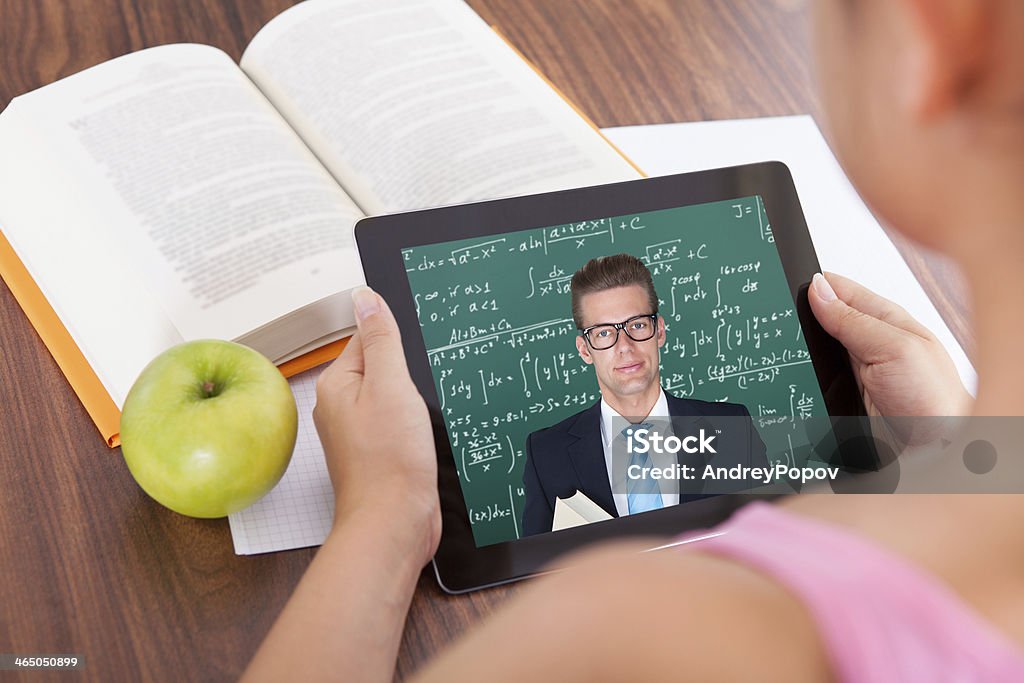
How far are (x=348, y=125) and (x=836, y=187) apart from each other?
0.53 metres

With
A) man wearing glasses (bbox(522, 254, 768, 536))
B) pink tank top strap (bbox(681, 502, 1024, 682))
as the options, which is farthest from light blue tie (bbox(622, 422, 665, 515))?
pink tank top strap (bbox(681, 502, 1024, 682))

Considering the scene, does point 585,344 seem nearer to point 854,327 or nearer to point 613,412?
point 613,412

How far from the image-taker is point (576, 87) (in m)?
1.13

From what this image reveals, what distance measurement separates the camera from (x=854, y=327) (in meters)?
0.84


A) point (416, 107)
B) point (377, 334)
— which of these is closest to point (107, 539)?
point (377, 334)

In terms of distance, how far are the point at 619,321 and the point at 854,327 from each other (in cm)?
21

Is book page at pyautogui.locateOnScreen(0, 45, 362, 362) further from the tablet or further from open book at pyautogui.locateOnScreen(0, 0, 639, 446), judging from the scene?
the tablet

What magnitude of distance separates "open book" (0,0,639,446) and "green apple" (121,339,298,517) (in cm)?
7

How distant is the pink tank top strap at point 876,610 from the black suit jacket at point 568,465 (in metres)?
0.32

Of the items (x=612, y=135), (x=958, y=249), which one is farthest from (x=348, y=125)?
(x=958, y=249)

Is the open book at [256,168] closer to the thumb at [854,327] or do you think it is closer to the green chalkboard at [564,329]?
the green chalkboard at [564,329]

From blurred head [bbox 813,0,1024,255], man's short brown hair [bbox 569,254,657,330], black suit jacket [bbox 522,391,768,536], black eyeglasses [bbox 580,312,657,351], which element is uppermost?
blurred head [bbox 813,0,1024,255]

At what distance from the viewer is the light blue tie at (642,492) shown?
29.7 inches

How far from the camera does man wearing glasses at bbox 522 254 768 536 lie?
75cm
